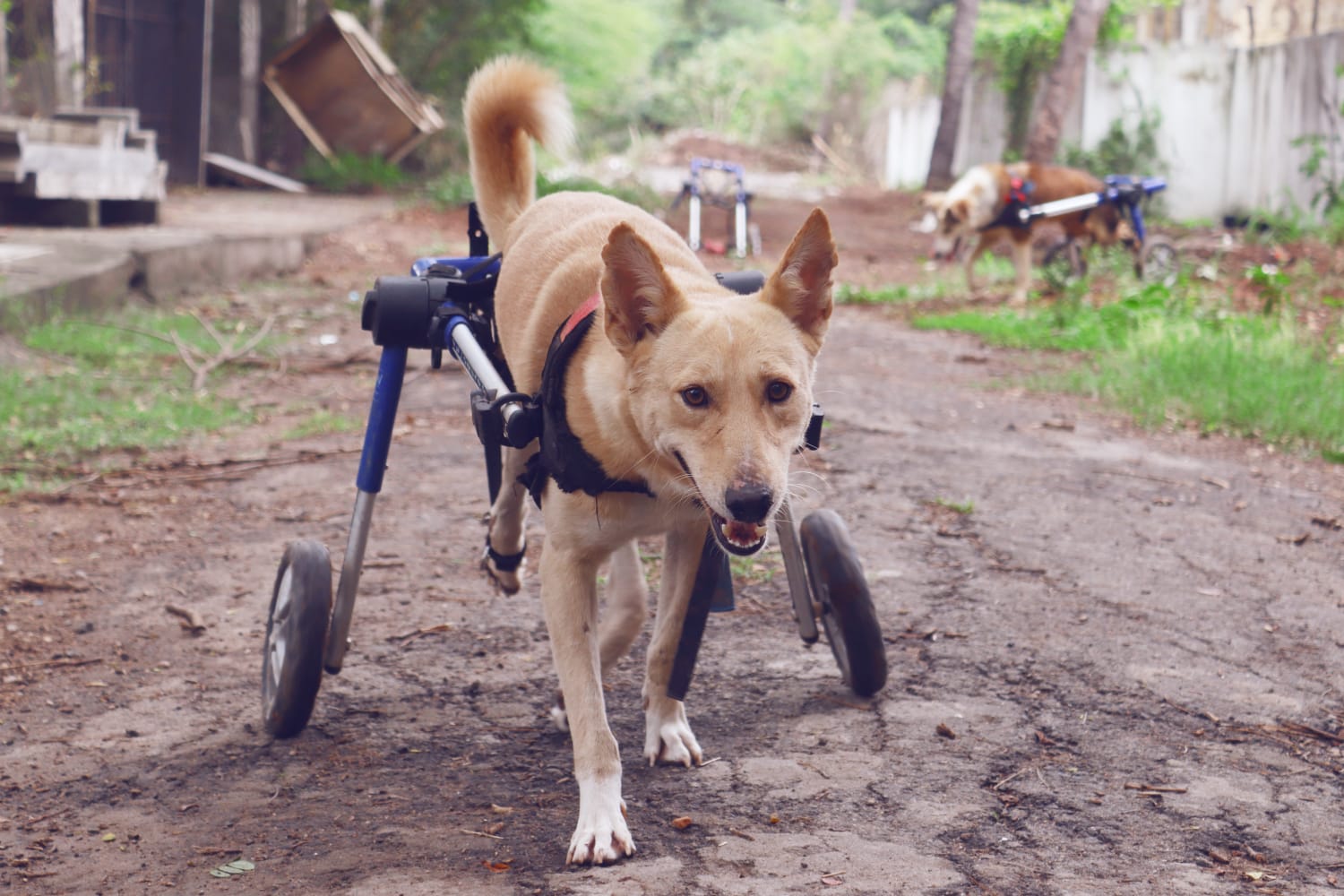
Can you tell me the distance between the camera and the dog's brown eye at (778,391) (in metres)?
2.54

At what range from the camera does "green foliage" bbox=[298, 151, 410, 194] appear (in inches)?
614

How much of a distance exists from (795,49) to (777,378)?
119 feet

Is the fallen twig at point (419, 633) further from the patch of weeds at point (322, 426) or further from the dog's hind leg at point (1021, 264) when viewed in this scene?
the dog's hind leg at point (1021, 264)

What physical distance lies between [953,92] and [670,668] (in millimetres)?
17130

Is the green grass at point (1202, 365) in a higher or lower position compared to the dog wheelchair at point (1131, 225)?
lower

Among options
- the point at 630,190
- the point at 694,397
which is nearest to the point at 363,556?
the point at 694,397

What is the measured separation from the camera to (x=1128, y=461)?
225 inches

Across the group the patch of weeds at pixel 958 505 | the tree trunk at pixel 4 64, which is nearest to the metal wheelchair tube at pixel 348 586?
the patch of weeds at pixel 958 505

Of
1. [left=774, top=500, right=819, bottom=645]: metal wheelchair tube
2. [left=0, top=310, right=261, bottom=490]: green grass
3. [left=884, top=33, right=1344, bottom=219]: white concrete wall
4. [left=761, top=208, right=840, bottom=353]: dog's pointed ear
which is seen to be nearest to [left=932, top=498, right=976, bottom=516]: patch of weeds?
[left=774, top=500, right=819, bottom=645]: metal wheelchair tube

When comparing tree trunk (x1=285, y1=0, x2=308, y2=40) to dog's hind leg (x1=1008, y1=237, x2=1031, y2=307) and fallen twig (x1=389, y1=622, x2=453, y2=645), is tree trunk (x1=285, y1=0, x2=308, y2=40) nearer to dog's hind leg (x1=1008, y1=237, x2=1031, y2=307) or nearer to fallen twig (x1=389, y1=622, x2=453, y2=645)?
dog's hind leg (x1=1008, y1=237, x2=1031, y2=307)

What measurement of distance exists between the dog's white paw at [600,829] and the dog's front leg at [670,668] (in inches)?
15.2

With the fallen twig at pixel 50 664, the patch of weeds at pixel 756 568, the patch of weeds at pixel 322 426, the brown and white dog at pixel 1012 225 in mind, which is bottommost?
the fallen twig at pixel 50 664

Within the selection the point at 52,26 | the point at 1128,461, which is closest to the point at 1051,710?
the point at 1128,461

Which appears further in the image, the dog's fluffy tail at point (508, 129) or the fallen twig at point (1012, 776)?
the dog's fluffy tail at point (508, 129)
